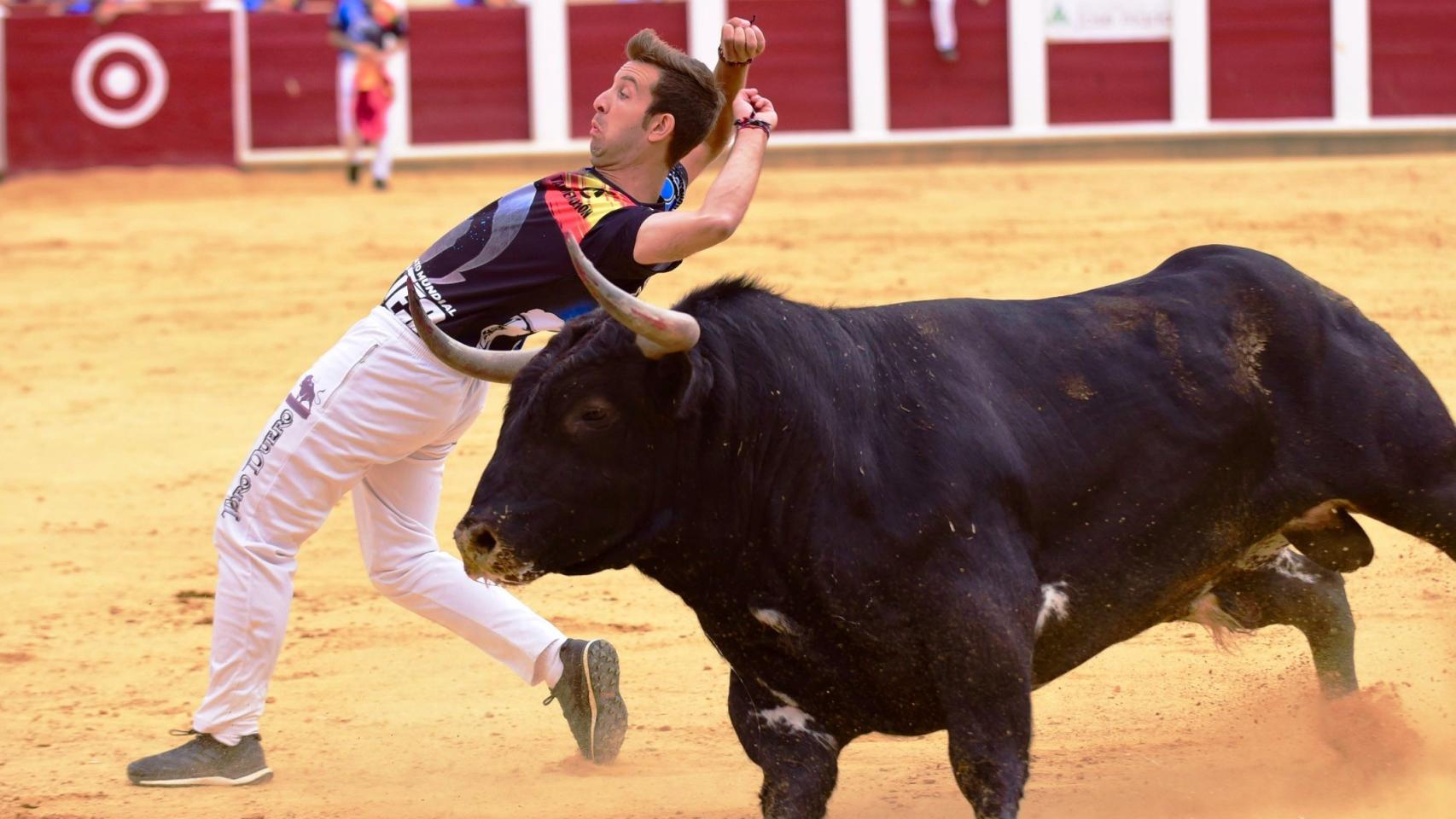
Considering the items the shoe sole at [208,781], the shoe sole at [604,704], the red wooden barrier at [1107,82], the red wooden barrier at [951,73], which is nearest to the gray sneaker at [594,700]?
the shoe sole at [604,704]

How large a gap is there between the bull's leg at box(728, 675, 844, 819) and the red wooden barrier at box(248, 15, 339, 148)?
1126cm

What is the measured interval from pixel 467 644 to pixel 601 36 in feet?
30.8

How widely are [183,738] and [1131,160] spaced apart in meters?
10.2

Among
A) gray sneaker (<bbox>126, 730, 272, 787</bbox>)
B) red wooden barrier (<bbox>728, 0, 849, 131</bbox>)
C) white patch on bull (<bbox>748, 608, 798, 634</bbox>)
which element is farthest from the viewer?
red wooden barrier (<bbox>728, 0, 849, 131</bbox>)

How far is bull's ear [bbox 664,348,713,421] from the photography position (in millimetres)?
2711

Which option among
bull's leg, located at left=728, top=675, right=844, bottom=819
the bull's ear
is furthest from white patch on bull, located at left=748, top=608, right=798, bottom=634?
the bull's ear

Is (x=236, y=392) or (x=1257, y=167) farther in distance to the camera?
(x=1257, y=167)

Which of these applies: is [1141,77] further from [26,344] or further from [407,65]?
[26,344]

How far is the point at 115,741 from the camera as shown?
406 centimetres

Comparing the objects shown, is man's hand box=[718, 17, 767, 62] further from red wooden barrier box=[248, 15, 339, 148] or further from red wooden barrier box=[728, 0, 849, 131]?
red wooden barrier box=[248, 15, 339, 148]

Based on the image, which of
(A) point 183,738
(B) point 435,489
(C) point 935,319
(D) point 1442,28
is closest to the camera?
(C) point 935,319

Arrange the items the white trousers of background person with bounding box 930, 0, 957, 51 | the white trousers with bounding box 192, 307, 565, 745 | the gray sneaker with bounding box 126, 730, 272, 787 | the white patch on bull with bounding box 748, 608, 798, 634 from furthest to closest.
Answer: the white trousers of background person with bounding box 930, 0, 957, 51
the gray sneaker with bounding box 126, 730, 272, 787
the white trousers with bounding box 192, 307, 565, 745
the white patch on bull with bounding box 748, 608, 798, 634

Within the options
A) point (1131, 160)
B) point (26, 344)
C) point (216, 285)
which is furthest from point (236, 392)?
point (1131, 160)

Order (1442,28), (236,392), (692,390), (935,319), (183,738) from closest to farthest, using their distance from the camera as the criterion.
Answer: (692,390)
(935,319)
(183,738)
(236,392)
(1442,28)
